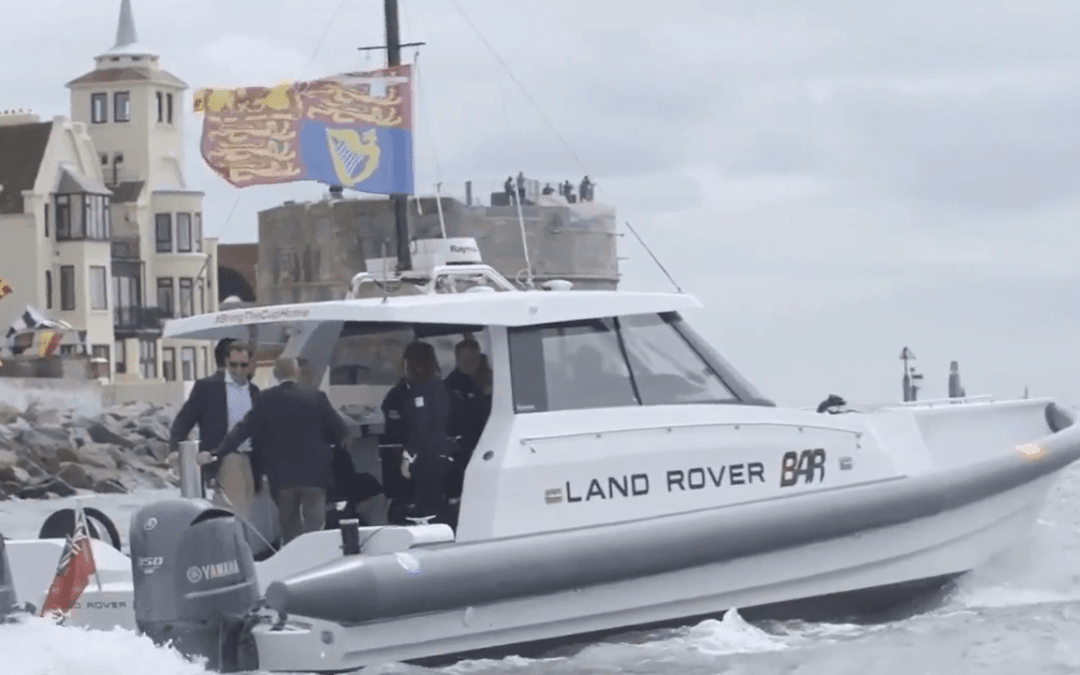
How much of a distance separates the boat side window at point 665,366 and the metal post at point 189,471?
2039mm

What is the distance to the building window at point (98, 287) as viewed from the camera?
55344mm

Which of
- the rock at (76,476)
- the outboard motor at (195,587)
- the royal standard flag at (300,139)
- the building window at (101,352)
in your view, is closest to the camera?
the outboard motor at (195,587)

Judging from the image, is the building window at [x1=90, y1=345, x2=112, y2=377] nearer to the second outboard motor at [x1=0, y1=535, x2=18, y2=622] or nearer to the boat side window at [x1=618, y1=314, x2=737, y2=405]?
the boat side window at [x1=618, y1=314, x2=737, y2=405]

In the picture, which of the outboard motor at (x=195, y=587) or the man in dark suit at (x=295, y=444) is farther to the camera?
the man in dark suit at (x=295, y=444)

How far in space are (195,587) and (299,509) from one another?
122 cm

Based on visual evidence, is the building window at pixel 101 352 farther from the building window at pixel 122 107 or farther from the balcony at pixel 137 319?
the building window at pixel 122 107

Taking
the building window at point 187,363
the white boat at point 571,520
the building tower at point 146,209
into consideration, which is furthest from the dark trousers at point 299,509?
the building window at point 187,363

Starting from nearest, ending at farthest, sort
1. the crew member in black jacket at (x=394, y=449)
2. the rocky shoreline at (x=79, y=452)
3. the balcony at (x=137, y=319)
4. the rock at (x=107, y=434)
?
the crew member in black jacket at (x=394, y=449) < the rocky shoreline at (x=79, y=452) < the rock at (x=107, y=434) < the balcony at (x=137, y=319)

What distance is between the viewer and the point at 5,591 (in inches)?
340

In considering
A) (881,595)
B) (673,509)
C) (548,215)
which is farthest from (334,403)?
(548,215)

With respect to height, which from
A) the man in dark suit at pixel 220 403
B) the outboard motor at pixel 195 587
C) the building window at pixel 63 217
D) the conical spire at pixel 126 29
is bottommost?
the outboard motor at pixel 195 587

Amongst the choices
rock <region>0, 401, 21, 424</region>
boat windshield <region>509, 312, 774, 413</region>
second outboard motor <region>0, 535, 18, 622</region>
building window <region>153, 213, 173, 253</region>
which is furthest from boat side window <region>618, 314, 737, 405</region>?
building window <region>153, 213, 173, 253</region>

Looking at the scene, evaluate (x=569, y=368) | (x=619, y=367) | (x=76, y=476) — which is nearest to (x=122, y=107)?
(x=76, y=476)

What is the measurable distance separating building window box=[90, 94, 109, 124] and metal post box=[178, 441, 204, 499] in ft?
175
